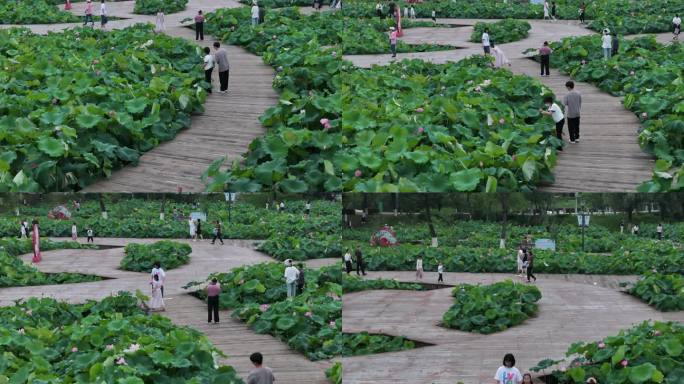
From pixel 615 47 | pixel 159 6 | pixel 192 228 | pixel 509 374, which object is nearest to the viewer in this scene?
pixel 509 374

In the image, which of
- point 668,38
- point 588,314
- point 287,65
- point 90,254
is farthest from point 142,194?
point 668,38

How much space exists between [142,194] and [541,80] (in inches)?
329

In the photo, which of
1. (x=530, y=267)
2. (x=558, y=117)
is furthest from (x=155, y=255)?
(x=558, y=117)

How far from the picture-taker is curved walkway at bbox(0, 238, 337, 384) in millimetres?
11875

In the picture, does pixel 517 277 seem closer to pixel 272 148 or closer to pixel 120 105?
pixel 272 148

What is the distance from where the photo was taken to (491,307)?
1192cm

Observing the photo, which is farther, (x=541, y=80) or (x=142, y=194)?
(x=541, y=80)

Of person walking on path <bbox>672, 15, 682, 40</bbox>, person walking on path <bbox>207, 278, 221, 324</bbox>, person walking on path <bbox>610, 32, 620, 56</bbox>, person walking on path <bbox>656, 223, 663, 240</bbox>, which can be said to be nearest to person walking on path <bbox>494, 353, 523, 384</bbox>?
person walking on path <bbox>656, 223, 663, 240</bbox>

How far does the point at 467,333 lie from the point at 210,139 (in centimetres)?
447

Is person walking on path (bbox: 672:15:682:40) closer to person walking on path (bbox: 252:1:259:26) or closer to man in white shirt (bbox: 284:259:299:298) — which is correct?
person walking on path (bbox: 252:1:259:26)

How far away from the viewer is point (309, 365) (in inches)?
467

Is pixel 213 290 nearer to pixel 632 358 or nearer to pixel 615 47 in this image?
pixel 632 358

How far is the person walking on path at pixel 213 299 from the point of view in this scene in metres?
12.4

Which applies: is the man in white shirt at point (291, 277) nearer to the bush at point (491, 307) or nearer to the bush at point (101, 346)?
the bush at point (101, 346)
